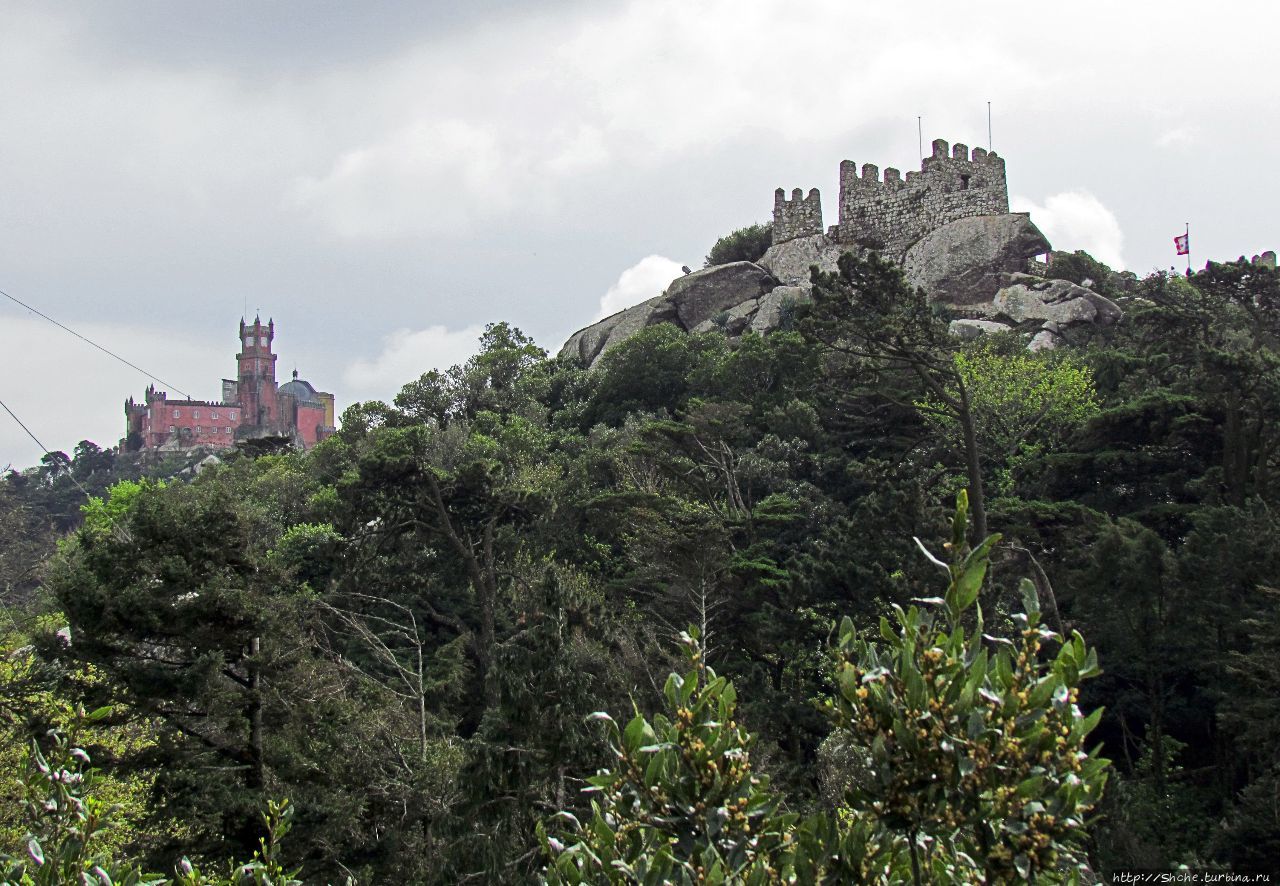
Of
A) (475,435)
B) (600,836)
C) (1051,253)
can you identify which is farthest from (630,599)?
(1051,253)

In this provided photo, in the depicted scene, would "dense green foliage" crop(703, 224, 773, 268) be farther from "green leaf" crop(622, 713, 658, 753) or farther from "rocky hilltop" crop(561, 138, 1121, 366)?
"green leaf" crop(622, 713, 658, 753)

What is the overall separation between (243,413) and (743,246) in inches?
2930

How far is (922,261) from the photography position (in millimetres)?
43594

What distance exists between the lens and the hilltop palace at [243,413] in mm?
109375

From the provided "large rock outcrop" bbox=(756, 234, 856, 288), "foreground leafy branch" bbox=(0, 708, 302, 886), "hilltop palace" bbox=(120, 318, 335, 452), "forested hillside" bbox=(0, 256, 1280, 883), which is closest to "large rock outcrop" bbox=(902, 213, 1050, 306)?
"large rock outcrop" bbox=(756, 234, 856, 288)

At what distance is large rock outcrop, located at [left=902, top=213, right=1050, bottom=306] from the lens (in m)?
42.8

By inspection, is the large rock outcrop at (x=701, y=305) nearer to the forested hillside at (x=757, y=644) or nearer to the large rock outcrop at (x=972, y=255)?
the large rock outcrop at (x=972, y=255)

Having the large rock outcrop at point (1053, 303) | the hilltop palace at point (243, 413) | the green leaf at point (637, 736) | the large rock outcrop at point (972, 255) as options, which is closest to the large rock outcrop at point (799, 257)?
the large rock outcrop at point (972, 255)

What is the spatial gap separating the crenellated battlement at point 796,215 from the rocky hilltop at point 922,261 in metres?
0.04

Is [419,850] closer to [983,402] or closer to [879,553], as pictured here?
[879,553]

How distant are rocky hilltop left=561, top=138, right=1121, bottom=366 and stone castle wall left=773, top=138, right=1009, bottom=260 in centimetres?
4

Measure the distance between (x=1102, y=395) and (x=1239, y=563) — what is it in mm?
13601

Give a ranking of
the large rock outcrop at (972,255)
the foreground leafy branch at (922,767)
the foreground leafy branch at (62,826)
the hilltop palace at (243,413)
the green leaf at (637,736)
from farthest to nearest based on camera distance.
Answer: the hilltop palace at (243,413), the large rock outcrop at (972,255), the foreground leafy branch at (62,826), the green leaf at (637,736), the foreground leafy branch at (922,767)

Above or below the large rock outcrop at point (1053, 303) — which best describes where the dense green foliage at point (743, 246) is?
above
